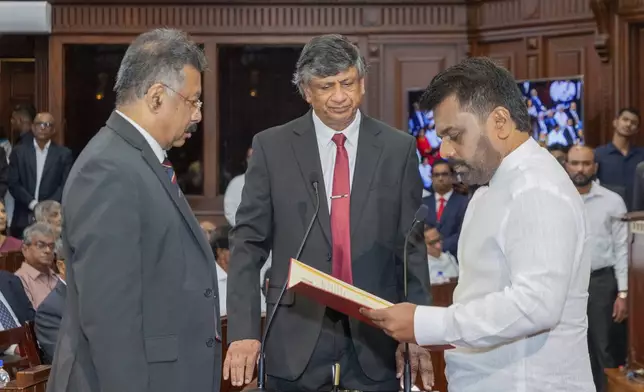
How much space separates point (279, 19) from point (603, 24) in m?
2.61

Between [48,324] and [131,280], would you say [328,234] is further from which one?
[48,324]

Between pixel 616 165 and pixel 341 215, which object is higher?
pixel 616 165

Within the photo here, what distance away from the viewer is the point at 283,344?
3010 millimetres

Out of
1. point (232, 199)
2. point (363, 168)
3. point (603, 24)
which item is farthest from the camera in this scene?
point (232, 199)

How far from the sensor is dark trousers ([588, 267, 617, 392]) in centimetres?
624

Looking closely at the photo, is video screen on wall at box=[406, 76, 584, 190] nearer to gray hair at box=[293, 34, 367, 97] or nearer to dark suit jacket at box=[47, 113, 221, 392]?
gray hair at box=[293, 34, 367, 97]

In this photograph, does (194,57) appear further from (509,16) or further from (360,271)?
(509,16)

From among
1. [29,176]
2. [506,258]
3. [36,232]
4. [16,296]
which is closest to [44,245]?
[36,232]

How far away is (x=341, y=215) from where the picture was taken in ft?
9.90

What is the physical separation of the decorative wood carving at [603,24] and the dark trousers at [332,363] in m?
5.35

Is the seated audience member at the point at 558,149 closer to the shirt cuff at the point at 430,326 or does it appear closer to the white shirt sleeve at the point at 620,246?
the white shirt sleeve at the point at 620,246

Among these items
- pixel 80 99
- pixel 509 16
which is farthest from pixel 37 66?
pixel 509 16

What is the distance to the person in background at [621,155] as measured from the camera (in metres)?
→ 7.16

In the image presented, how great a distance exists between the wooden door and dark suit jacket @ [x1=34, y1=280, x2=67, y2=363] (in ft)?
22.5
